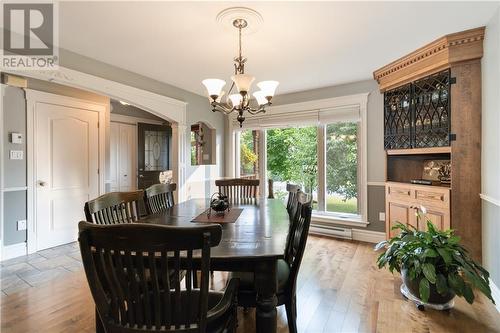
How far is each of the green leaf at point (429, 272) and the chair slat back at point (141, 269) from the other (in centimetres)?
178

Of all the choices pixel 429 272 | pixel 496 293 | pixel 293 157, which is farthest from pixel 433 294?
pixel 293 157

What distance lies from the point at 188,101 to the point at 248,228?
320cm

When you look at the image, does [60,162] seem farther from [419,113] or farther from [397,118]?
[419,113]

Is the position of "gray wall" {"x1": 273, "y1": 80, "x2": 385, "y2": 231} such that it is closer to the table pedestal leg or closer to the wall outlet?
the table pedestal leg

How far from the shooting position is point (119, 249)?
38.9 inches

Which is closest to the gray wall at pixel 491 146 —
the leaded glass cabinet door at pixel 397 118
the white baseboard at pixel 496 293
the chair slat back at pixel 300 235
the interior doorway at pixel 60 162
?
the white baseboard at pixel 496 293

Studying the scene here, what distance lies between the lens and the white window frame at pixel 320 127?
3852mm

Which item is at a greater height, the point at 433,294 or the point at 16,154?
the point at 16,154

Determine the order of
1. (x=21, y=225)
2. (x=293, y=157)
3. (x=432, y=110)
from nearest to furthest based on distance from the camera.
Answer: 1. (x=432, y=110)
2. (x=21, y=225)
3. (x=293, y=157)

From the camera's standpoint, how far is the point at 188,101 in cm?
437

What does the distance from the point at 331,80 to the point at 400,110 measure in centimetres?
104

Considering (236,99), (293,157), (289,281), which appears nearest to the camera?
(289,281)

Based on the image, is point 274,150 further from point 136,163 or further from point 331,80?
point 136,163

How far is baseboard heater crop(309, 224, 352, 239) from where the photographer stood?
157 inches
